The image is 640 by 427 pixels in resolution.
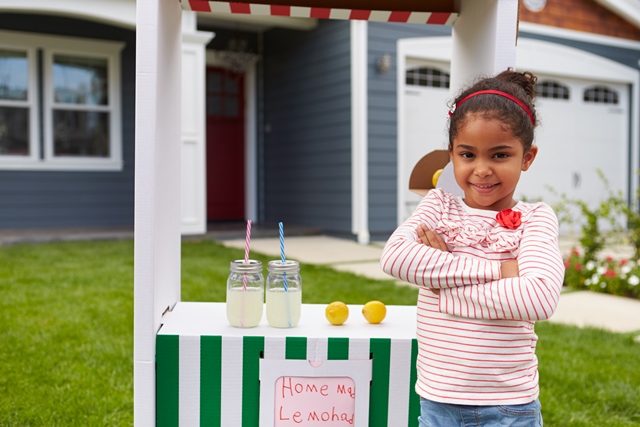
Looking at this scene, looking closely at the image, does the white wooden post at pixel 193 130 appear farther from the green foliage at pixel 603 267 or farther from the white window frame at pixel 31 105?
the green foliage at pixel 603 267

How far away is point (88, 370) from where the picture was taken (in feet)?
8.51

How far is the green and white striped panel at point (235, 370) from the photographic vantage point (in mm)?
1509

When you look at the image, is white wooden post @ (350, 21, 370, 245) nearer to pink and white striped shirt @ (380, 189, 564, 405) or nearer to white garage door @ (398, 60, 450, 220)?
white garage door @ (398, 60, 450, 220)

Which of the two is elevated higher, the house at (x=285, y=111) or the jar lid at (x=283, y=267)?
the house at (x=285, y=111)

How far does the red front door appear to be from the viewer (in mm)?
8891

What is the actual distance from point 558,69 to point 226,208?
4856mm

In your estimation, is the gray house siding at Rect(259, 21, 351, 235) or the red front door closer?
the gray house siding at Rect(259, 21, 351, 235)

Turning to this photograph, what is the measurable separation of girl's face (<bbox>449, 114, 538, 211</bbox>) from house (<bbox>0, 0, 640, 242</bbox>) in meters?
5.74

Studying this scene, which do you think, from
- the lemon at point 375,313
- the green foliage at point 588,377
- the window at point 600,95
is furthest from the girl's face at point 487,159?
the window at point 600,95

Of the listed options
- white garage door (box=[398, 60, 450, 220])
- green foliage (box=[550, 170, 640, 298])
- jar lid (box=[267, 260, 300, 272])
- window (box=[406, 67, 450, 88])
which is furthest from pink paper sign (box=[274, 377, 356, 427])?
window (box=[406, 67, 450, 88])

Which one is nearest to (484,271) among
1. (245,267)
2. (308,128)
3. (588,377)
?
(245,267)

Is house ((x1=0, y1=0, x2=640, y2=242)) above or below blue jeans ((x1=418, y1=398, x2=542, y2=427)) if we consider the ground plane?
above

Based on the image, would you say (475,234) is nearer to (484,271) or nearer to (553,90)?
(484,271)

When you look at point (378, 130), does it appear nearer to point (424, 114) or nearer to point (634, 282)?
point (424, 114)
